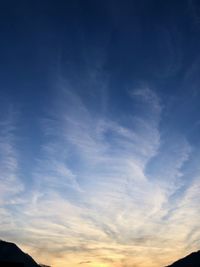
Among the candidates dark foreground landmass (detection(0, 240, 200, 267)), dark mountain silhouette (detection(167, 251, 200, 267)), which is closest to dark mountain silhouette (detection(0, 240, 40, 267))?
dark foreground landmass (detection(0, 240, 200, 267))

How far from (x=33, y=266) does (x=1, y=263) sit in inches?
4429

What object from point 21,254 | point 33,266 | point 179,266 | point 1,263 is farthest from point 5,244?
point 1,263

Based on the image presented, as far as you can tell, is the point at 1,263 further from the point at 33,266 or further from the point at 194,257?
the point at 194,257

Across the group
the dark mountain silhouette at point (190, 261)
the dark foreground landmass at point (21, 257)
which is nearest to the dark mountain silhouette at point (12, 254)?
the dark foreground landmass at point (21, 257)

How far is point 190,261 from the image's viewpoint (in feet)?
470

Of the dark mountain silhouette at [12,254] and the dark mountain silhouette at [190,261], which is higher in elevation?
the dark mountain silhouette at [12,254]

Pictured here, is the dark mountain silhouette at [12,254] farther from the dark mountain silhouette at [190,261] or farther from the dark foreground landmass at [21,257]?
the dark mountain silhouette at [190,261]

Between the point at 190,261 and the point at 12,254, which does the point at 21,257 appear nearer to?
the point at 12,254

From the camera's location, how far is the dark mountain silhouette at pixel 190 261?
5404 inches

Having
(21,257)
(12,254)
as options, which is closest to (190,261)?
(21,257)

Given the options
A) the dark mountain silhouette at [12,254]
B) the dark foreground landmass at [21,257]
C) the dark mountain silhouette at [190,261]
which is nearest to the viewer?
the dark mountain silhouette at [190,261]

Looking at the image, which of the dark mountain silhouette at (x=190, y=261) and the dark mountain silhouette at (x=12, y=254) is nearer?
the dark mountain silhouette at (x=190, y=261)

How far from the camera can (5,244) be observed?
170 m

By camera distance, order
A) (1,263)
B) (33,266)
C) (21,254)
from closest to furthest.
Answer: (1,263) < (33,266) < (21,254)
